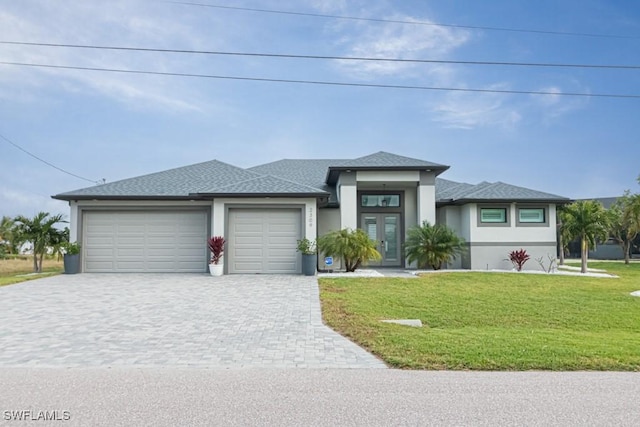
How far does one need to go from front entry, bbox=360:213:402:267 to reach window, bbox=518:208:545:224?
16.6 feet

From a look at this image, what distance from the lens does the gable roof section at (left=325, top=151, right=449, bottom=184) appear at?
17344 mm

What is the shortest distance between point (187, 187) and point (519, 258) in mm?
13531

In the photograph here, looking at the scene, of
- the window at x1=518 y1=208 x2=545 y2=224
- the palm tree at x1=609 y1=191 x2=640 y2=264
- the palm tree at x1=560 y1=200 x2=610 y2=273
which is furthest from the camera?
the palm tree at x1=609 y1=191 x2=640 y2=264

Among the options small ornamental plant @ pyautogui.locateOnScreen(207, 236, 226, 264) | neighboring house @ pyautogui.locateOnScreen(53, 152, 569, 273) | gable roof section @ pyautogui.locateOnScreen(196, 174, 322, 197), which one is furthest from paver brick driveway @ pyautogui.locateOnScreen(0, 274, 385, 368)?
gable roof section @ pyautogui.locateOnScreen(196, 174, 322, 197)

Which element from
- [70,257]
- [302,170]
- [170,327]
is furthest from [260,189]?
[170,327]

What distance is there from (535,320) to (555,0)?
11558mm

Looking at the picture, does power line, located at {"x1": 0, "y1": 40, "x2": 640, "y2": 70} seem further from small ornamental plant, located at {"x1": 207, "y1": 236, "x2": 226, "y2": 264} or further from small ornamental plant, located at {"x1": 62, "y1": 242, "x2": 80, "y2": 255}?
small ornamental plant, located at {"x1": 62, "y1": 242, "x2": 80, "y2": 255}

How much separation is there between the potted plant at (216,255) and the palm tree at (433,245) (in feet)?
24.2

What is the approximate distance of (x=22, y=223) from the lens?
54.7ft

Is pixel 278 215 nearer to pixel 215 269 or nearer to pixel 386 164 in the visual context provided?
pixel 215 269

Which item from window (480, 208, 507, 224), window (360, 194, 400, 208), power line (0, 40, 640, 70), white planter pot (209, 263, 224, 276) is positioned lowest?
white planter pot (209, 263, 224, 276)

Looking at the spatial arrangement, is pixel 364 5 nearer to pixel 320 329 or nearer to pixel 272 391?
pixel 320 329

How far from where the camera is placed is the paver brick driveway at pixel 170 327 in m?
5.65

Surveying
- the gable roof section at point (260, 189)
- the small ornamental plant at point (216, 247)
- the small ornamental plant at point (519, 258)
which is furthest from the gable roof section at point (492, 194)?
the small ornamental plant at point (216, 247)
